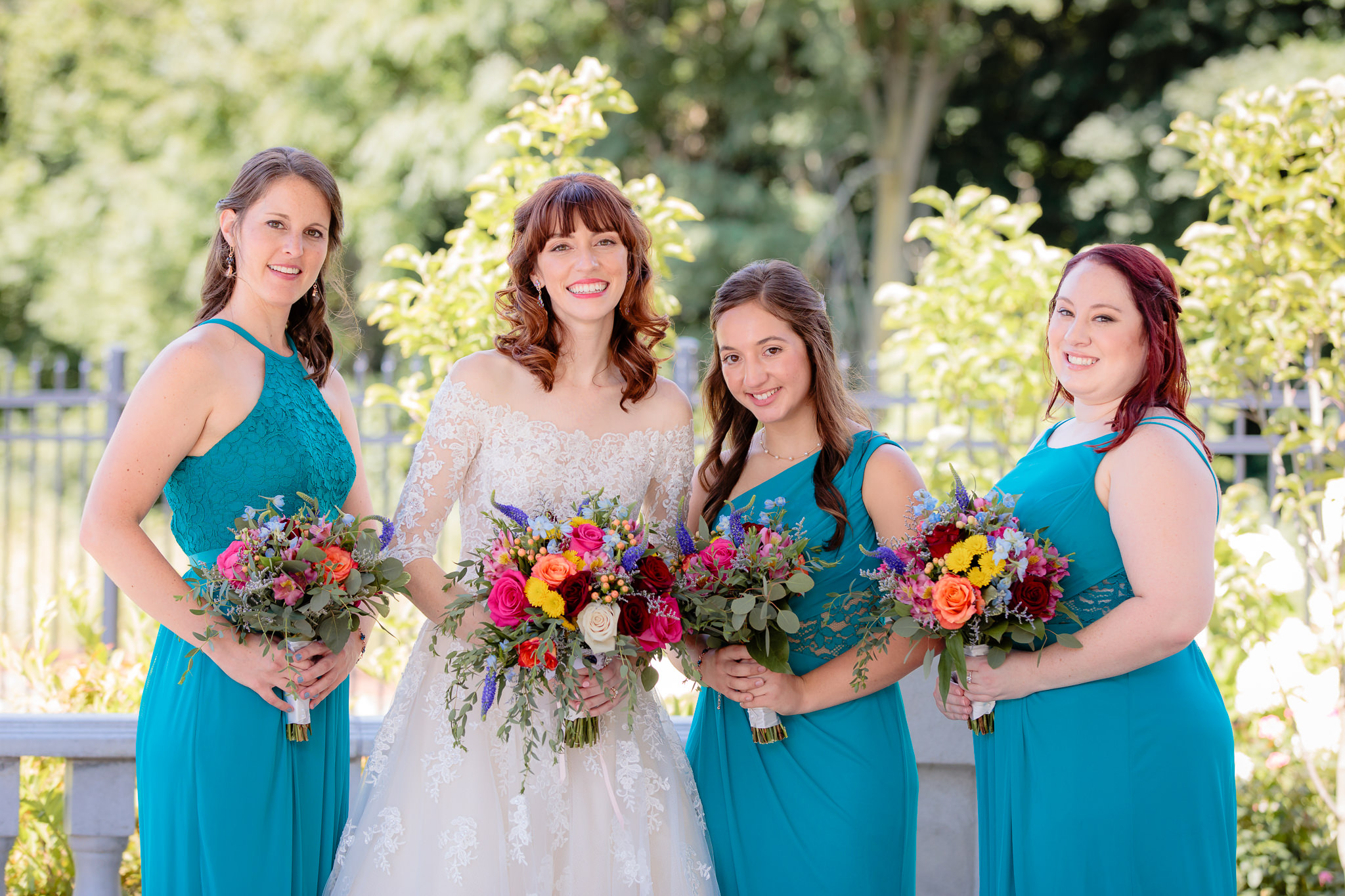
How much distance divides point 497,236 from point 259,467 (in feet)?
8.31

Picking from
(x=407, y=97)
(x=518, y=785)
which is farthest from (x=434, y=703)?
(x=407, y=97)

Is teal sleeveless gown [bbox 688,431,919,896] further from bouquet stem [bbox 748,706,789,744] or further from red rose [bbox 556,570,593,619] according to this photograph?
red rose [bbox 556,570,593,619]

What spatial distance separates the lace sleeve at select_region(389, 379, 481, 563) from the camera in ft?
9.78

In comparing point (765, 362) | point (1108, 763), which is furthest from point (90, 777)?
point (1108, 763)

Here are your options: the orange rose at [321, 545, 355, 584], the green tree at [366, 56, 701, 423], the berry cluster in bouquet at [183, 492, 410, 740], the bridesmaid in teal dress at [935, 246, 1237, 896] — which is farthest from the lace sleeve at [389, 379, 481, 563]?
the green tree at [366, 56, 701, 423]

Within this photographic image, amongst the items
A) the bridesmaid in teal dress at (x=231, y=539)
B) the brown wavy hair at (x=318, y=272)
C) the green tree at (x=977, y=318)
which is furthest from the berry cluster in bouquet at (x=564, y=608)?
the green tree at (x=977, y=318)

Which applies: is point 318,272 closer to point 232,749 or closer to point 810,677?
point 232,749

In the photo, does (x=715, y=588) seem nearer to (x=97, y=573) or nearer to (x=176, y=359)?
(x=176, y=359)

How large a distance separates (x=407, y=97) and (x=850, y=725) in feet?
45.5

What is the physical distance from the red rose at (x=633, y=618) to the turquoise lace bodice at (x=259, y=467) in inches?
37.1

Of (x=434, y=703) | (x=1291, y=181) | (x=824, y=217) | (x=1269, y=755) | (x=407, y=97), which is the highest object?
(x=407, y=97)

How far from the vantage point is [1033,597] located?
2588mm

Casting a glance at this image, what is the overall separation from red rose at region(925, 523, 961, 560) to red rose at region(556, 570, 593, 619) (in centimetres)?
86

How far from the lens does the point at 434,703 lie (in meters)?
2.97
